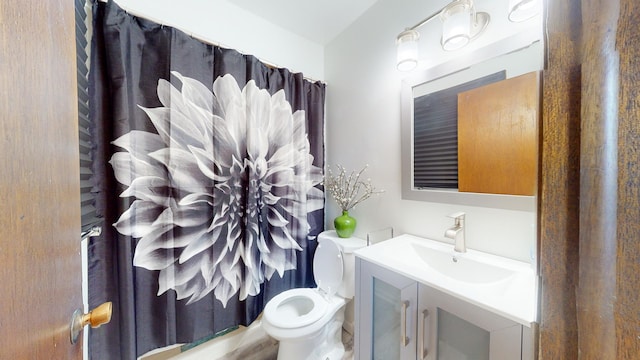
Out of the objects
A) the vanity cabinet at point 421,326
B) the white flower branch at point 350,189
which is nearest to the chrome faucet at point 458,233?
the vanity cabinet at point 421,326

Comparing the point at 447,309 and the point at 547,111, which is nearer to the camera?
the point at 547,111

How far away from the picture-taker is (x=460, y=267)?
1.07 meters

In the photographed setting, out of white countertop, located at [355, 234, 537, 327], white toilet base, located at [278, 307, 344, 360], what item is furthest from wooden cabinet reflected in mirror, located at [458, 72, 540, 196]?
white toilet base, located at [278, 307, 344, 360]

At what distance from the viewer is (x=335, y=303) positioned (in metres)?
1.44

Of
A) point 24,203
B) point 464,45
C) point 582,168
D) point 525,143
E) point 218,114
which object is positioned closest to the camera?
point 582,168

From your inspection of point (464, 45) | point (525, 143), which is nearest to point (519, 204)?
point (525, 143)

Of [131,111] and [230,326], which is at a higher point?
[131,111]

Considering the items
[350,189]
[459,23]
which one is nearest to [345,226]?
[350,189]

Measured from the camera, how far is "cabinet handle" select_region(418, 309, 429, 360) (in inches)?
34.3

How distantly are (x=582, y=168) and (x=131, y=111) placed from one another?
1567 millimetres

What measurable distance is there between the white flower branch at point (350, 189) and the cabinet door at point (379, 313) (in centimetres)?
59

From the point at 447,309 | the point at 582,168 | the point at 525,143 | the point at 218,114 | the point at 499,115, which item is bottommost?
the point at 447,309

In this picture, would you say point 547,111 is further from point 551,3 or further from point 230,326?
point 230,326

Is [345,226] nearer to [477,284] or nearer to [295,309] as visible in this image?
[295,309]
